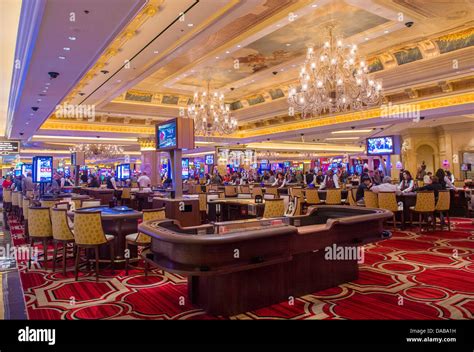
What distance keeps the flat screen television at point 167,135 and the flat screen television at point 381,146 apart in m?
8.84

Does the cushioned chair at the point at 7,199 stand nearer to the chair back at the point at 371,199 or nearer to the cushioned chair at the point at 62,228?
the cushioned chair at the point at 62,228

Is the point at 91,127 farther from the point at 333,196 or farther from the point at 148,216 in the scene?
the point at 148,216

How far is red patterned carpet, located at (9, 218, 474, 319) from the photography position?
330 centimetres

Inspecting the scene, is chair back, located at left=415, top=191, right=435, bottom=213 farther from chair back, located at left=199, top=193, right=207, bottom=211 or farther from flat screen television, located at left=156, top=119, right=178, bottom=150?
flat screen television, located at left=156, top=119, right=178, bottom=150

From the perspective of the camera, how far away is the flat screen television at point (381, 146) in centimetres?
1285

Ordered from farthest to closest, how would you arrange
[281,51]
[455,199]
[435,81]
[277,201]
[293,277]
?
[455,199]
[435,81]
[281,51]
[277,201]
[293,277]

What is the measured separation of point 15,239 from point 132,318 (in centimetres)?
521

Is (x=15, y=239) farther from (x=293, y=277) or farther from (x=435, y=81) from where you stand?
(x=435, y=81)

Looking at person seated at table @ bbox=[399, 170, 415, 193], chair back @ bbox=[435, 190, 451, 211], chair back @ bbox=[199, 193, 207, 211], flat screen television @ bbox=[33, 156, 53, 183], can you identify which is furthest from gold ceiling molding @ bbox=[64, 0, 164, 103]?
person seated at table @ bbox=[399, 170, 415, 193]

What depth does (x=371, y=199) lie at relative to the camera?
7.57 m

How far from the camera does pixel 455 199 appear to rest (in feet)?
31.1


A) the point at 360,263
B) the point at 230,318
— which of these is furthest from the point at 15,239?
the point at 360,263

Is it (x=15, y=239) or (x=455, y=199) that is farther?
(x=455, y=199)

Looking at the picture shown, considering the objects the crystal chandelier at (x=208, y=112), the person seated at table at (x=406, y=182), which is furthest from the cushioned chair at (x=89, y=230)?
the person seated at table at (x=406, y=182)
